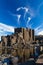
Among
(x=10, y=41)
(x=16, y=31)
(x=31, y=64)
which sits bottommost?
(x=31, y=64)

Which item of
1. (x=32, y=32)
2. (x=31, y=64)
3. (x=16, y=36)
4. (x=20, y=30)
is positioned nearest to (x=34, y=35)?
(x=32, y=32)

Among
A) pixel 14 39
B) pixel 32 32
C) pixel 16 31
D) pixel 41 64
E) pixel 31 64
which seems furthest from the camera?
pixel 32 32

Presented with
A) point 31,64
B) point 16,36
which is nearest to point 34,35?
point 16,36

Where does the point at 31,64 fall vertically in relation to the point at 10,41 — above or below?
below

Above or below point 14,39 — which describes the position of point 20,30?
above

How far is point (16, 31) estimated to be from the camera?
20281 millimetres

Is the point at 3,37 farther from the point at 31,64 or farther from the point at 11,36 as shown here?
the point at 31,64

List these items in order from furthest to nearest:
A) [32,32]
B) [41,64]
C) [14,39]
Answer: [32,32] → [14,39] → [41,64]

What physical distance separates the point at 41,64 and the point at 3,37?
15066mm

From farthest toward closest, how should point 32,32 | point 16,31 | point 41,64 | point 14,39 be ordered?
Result: point 32,32 < point 16,31 < point 14,39 < point 41,64

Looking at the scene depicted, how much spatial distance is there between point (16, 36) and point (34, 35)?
5.04 m

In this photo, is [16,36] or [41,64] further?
[16,36]

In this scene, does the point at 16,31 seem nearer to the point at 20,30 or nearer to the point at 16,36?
the point at 20,30

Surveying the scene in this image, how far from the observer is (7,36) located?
1781 cm
